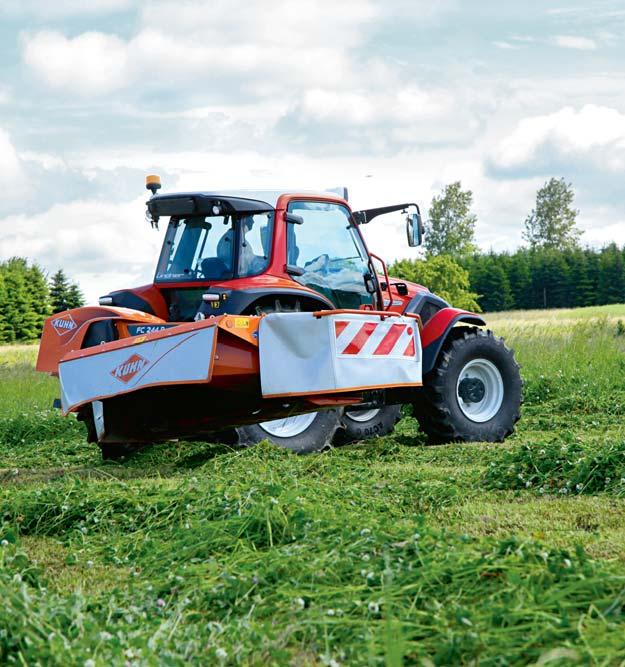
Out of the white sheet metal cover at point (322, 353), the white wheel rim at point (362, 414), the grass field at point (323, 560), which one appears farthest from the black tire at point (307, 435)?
the white wheel rim at point (362, 414)

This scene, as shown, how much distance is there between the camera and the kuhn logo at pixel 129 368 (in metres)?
7.50

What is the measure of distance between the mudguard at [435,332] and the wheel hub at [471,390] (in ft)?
1.87

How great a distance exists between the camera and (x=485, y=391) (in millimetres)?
10117

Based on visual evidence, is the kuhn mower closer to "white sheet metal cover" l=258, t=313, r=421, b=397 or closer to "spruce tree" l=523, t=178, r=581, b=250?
"white sheet metal cover" l=258, t=313, r=421, b=397

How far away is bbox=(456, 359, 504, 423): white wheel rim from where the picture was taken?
9961 mm

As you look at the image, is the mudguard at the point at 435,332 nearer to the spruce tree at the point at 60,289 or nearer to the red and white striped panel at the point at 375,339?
A: the red and white striped panel at the point at 375,339

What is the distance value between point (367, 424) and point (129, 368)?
138 inches

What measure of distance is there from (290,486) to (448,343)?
12.6 ft

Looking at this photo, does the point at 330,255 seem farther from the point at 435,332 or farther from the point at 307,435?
the point at 307,435

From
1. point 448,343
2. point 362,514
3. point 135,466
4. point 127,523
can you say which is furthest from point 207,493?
point 448,343

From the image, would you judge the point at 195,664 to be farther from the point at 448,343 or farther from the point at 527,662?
the point at 448,343

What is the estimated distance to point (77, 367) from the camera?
7.98 meters

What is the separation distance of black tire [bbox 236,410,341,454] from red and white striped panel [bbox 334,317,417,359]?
0.98 metres

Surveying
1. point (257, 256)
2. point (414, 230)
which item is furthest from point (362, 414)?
point (257, 256)
